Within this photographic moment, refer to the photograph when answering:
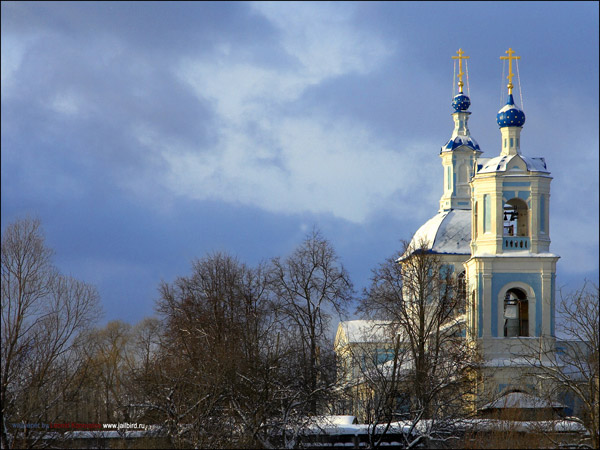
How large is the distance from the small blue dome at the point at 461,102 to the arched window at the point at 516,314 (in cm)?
1557

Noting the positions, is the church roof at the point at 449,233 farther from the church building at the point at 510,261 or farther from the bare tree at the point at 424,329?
the church building at the point at 510,261

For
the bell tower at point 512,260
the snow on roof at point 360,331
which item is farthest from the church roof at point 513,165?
the snow on roof at point 360,331

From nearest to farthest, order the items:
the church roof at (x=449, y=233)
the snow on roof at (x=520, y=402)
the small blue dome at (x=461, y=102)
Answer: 1. the snow on roof at (x=520, y=402)
2. the church roof at (x=449, y=233)
3. the small blue dome at (x=461, y=102)

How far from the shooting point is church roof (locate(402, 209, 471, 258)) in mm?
50594

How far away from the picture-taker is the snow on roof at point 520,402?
111 ft

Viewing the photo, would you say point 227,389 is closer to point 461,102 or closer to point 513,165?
point 513,165

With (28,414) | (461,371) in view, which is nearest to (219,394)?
(28,414)

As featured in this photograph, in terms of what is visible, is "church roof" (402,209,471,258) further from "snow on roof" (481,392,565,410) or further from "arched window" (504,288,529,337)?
"snow on roof" (481,392,565,410)

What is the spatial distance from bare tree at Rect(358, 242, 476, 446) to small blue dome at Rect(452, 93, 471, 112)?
486 inches

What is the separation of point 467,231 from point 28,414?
2619 centimetres

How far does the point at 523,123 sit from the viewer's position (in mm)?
42688

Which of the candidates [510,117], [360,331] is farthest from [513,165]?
[360,331]

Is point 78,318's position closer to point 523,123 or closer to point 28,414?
point 28,414

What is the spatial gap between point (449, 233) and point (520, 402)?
15.9 meters
